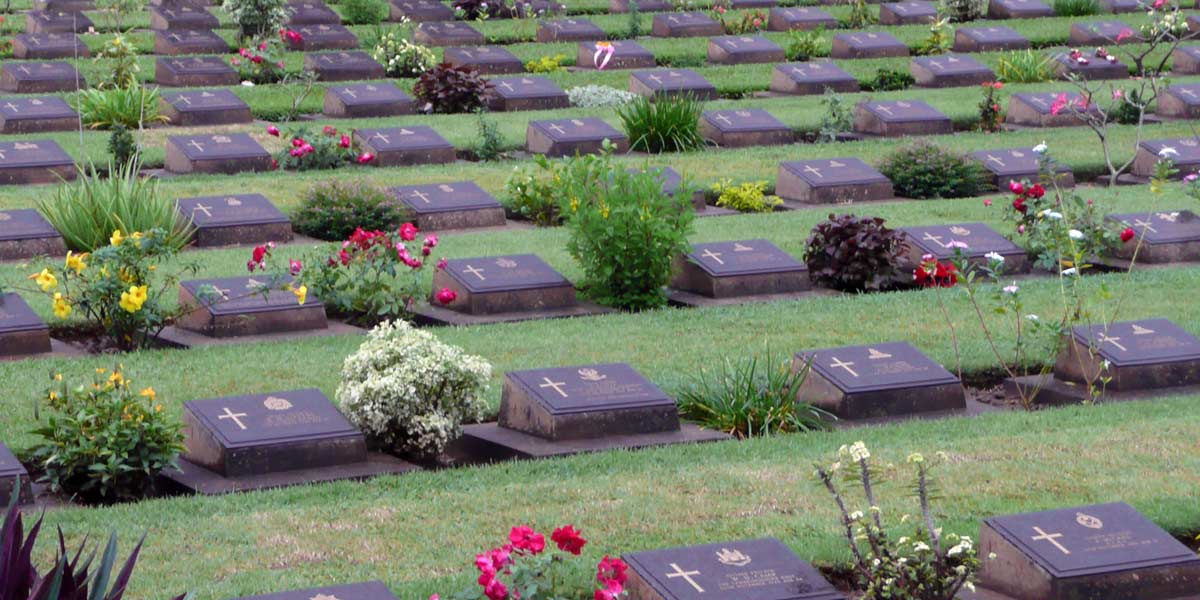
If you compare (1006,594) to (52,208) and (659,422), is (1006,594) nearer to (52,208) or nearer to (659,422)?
(659,422)

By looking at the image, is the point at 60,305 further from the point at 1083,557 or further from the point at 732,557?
the point at 1083,557

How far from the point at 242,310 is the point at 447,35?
12.3 metres

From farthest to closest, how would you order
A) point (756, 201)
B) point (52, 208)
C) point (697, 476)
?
point (756, 201) < point (52, 208) < point (697, 476)

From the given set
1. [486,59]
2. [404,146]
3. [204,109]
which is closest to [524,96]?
[486,59]

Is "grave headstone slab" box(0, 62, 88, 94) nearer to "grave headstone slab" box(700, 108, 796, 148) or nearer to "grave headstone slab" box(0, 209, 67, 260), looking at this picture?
"grave headstone slab" box(0, 209, 67, 260)

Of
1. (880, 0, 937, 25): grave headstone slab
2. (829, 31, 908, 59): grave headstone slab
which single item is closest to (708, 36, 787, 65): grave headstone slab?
(829, 31, 908, 59): grave headstone slab

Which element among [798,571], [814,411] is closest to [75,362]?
[814,411]

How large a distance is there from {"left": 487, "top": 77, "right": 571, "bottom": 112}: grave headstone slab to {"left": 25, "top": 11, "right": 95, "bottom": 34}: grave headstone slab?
623 centimetres

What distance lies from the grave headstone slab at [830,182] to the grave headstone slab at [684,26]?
902 centimetres

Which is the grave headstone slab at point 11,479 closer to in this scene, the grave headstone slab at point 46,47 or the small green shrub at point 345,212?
the small green shrub at point 345,212

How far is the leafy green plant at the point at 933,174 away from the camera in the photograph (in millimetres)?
15391

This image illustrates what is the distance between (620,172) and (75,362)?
372 cm

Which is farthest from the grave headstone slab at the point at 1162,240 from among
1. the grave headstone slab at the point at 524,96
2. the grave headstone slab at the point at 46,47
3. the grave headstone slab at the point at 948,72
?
the grave headstone slab at the point at 46,47

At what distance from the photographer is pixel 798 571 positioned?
6.24m
